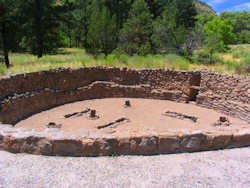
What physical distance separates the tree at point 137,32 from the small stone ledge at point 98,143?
47.3 ft

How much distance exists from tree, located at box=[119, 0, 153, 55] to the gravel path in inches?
583

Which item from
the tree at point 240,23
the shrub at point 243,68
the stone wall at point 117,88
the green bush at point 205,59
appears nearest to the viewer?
the stone wall at point 117,88

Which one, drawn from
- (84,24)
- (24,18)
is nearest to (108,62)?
(24,18)

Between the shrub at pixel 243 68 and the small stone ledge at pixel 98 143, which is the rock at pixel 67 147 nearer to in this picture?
the small stone ledge at pixel 98 143

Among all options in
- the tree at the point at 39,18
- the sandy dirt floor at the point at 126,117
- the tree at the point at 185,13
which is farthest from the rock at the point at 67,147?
the tree at the point at 185,13

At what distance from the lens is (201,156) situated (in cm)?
446

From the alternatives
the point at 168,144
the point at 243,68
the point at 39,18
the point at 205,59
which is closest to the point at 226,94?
the point at 243,68

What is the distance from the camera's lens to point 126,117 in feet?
31.6

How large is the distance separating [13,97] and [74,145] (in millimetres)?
6178

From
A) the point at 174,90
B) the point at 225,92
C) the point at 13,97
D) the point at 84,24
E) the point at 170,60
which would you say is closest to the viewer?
the point at 13,97

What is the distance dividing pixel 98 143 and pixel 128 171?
824mm

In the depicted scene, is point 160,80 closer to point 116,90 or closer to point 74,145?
point 116,90

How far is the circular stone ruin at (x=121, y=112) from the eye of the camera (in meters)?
4.38

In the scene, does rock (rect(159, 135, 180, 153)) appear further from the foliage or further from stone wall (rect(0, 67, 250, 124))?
the foliage
